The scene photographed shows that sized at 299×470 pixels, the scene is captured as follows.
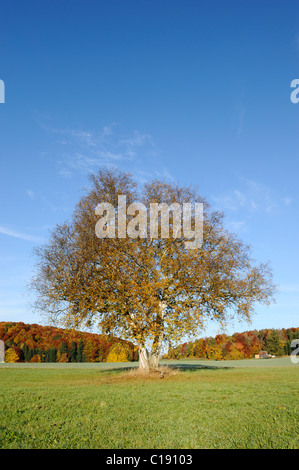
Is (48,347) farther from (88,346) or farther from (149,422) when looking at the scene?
(149,422)

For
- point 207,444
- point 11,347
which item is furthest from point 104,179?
point 11,347

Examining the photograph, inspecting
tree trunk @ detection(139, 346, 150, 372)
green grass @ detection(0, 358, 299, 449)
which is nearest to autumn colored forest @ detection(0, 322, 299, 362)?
tree trunk @ detection(139, 346, 150, 372)

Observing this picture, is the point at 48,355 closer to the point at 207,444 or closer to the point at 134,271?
the point at 134,271

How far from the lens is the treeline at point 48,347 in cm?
7300

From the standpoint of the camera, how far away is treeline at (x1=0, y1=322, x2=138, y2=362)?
73.0 meters

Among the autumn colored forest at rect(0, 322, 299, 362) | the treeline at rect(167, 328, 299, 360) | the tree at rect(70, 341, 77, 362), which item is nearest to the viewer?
the autumn colored forest at rect(0, 322, 299, 362)

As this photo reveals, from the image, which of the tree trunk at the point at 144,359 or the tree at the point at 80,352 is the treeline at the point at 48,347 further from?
the tree trunk at the point at 144,359

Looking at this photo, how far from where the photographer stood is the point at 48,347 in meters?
78.5

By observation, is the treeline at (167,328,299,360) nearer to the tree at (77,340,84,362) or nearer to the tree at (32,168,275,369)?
the tree at (77,340,84,362)

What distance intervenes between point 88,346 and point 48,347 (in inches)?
418

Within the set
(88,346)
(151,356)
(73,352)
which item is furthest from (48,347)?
(151,356)

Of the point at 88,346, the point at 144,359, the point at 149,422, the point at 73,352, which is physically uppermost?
the point at 149,422

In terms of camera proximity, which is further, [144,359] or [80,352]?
[80,352]

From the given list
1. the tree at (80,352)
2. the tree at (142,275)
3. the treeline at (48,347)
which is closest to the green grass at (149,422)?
the tree at (142,275)
